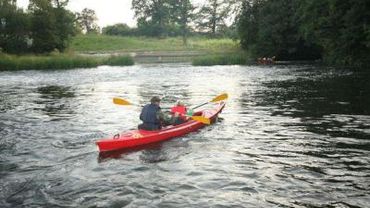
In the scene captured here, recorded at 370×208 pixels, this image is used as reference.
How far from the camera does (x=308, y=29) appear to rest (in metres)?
42.2

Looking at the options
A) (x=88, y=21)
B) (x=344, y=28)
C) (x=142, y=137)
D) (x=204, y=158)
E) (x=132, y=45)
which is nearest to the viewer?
(x=204, y=158)

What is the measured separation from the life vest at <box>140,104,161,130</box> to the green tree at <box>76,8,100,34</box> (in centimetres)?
9084

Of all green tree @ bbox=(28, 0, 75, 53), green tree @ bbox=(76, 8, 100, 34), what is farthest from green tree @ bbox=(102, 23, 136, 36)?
green tree @ bbox=(28, 0, 75, 53)

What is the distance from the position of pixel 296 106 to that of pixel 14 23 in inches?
2064

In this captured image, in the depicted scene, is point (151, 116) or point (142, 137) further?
point (151, 116)

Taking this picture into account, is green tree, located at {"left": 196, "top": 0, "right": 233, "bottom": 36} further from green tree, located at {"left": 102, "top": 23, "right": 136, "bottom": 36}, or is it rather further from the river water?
the river water

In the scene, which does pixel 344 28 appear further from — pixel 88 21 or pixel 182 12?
pixel 88 21

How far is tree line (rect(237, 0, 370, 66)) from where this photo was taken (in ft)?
113

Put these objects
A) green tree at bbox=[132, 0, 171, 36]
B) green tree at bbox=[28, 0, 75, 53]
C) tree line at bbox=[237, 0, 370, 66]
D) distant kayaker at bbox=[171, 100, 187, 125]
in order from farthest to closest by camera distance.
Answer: green tree at bbox=[132, 0, 171, 36] → green tree at bbox=[28, 0, 75, 53] → tree line at bbox=[237, 0, 370, 66] → distant kayaker at bbox=[171, 100, 187, 125]

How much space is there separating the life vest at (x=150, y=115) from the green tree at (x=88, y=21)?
9084 cm

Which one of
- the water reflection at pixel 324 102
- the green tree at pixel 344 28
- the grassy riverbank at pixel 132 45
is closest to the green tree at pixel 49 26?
the grassy riverbank at pixel 132 45

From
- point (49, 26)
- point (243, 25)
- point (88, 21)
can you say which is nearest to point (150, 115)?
point (243, 25)

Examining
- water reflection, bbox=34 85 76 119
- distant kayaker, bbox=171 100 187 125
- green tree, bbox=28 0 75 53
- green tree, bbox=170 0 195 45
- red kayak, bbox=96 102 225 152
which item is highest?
green tree, bbox=170 0 195 45

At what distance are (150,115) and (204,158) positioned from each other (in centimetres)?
257
